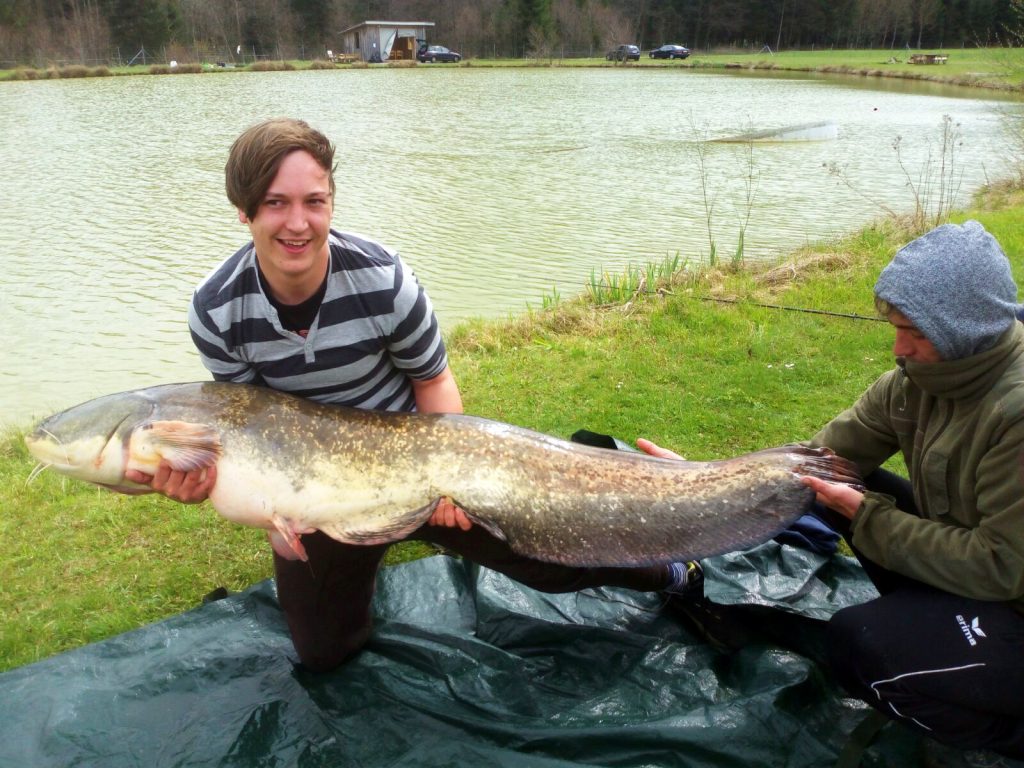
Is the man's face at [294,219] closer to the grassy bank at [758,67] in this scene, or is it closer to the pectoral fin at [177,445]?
the pectoral fin at [177,445]

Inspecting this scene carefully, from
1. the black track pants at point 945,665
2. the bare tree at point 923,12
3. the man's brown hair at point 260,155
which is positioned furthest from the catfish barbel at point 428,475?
the bare tree at point 923,12

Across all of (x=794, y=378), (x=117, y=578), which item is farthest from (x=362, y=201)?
(x=117, y=578)

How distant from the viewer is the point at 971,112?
941 inches

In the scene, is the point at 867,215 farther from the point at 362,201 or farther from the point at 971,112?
the point at 971,112

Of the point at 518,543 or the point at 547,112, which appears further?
the point at 547,112

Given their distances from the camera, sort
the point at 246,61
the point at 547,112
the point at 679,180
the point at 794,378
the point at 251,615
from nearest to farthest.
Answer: the point at 251,615 → the point at 794,378 → the point at 679,180 → the point at 547,112 → the point at 246,61

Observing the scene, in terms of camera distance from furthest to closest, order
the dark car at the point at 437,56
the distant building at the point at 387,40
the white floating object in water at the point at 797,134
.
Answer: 1. the distant building at the point at 387,40
2. the dark car at the point at 437,56
3. the white floating object in water at the point at 797,134

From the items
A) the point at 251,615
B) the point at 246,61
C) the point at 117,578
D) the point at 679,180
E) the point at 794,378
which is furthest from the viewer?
the point at 246,61

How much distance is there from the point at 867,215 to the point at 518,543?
11049 millimetres

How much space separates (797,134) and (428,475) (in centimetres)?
1927

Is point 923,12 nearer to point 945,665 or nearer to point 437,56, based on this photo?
point 437,56

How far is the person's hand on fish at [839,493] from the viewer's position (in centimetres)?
219

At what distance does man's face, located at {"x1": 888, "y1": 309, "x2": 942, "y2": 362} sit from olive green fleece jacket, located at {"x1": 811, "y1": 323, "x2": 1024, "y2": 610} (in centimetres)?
2

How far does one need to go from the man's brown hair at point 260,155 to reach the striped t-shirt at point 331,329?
0.25m
